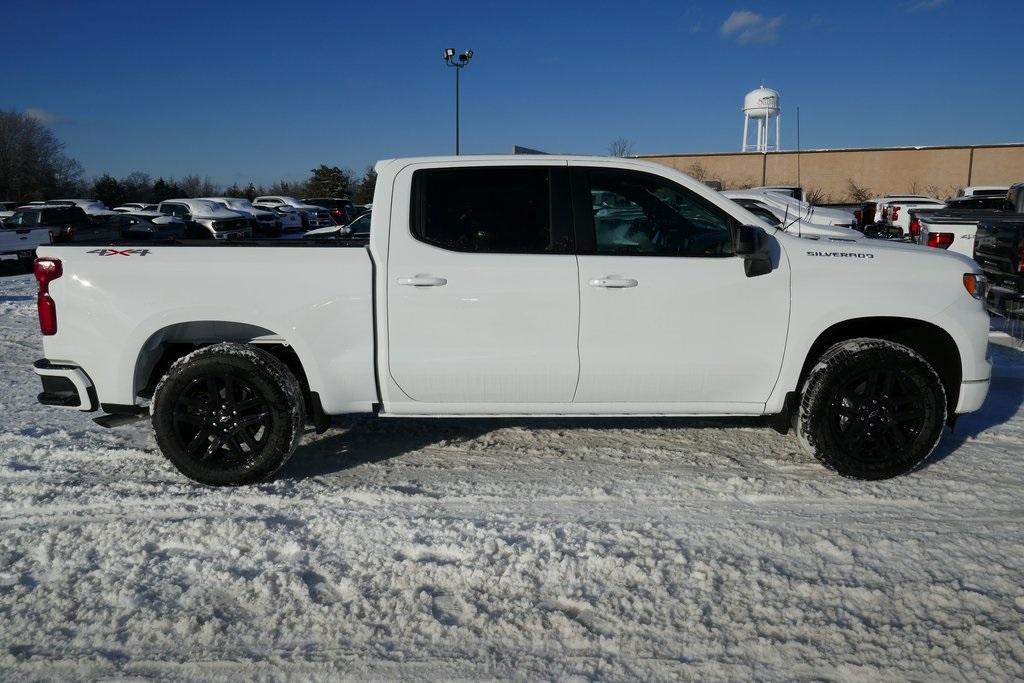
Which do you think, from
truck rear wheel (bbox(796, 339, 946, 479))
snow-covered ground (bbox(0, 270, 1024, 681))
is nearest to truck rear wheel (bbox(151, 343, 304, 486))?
snow-covered ground (bbox(0, 270, 1024, 681))

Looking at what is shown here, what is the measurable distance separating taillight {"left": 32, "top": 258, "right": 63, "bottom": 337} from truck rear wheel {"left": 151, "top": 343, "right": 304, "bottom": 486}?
0.70 metres

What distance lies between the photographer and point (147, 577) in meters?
3.31

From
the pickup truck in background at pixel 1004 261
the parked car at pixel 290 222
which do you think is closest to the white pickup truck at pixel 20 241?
the parked car at pixel 290 222

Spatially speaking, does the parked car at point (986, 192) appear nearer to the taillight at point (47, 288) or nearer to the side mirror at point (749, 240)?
the side mirror at point (749, 240)

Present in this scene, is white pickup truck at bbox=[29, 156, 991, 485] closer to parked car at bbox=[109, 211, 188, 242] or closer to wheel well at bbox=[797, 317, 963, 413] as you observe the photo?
wheel well at bbox=[797, 317, 963, 413]

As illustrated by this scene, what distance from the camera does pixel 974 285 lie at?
14.1ft

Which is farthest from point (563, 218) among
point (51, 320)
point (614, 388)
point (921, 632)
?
point (51, 320)

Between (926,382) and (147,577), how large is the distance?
13.7ft

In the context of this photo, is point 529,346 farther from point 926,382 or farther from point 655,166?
point 926,382

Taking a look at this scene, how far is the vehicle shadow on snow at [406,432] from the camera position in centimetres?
479

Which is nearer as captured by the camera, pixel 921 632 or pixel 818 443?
pixel 921 632

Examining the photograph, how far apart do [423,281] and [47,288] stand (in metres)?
2.08

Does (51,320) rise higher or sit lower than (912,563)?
higher

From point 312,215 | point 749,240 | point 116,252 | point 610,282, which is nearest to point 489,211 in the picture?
point 610,282
